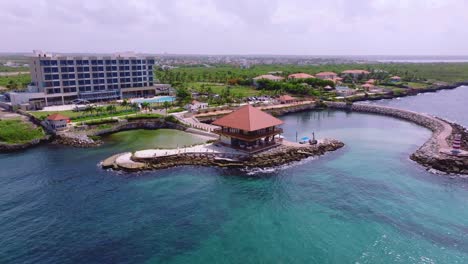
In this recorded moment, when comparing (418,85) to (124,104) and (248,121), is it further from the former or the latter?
(124,104)

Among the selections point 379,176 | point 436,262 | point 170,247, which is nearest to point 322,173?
A: point 379,176

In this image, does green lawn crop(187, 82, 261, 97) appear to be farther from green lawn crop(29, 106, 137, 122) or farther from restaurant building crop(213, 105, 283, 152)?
restaurant building crop(213, 105, 283, 152)

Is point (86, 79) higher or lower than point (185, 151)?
higher

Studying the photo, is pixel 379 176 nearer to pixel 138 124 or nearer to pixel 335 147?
pixel 335 147

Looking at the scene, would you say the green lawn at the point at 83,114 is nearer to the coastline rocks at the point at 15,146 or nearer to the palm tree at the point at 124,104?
the palm tree at the point at 124,104

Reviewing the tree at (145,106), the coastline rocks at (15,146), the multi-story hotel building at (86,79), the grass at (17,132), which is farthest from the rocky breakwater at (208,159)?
the multi-story hotel building at (86,79)

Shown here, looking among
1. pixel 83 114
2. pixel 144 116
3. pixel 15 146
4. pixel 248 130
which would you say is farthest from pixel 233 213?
pixel 83 114
